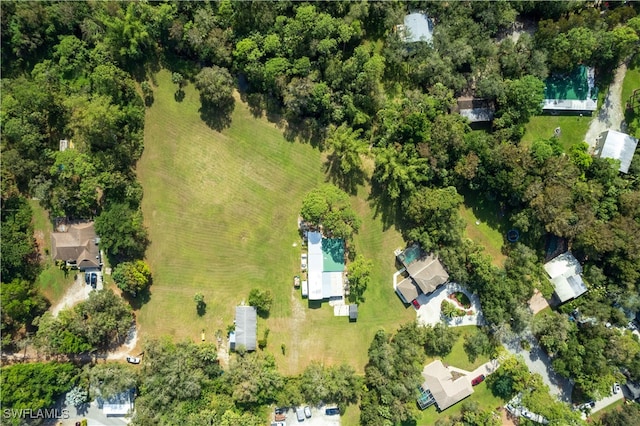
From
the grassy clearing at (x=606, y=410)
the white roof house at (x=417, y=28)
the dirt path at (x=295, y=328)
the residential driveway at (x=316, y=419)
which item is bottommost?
the grassy clearing at (x=606, y=410)

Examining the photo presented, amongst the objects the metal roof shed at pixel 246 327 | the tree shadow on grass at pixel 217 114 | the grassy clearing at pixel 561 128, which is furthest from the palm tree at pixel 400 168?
the metal roof shed at pixel 246 327

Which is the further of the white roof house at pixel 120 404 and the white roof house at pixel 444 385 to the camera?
the white roof house at pixel 444 385

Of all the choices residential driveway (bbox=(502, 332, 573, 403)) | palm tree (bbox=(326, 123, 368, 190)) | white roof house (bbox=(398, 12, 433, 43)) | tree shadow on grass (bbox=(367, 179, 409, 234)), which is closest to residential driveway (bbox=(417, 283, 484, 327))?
residential driveway (bbox=(502, 332, 573, 403))

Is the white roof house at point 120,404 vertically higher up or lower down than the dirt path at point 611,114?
lower down

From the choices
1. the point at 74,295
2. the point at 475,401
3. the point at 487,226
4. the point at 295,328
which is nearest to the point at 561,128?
the point at 487,226

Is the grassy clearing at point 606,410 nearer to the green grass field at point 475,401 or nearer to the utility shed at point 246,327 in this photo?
the green grass field at point 475,401

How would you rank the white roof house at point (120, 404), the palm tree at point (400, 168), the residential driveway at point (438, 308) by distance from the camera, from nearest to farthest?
the palm tree at point (400, 168) < the white roof house at point (120, 404) < the residential driveway at point (438, 308)

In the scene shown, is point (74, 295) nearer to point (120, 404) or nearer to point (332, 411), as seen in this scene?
point (120, 404)

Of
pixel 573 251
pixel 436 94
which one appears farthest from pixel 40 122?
pixel 573 251
